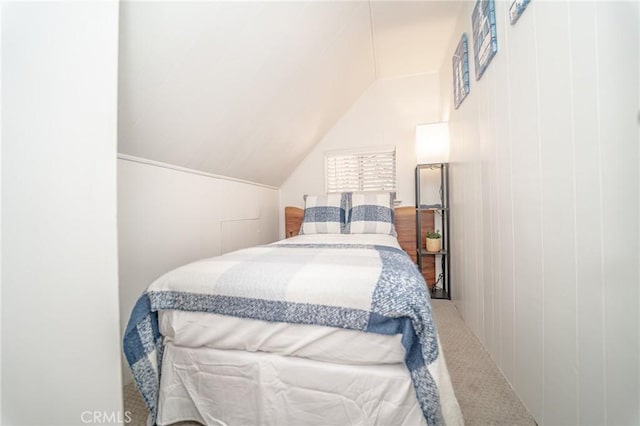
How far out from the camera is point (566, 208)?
32.0 inches

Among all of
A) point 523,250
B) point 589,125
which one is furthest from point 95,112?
point 523,250

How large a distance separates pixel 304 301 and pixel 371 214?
1613 millimetres

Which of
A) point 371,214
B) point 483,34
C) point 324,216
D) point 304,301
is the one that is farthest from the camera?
point 324,216

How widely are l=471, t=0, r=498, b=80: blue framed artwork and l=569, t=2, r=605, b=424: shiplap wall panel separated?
633 millimetres

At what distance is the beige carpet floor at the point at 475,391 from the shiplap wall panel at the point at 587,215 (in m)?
0.38

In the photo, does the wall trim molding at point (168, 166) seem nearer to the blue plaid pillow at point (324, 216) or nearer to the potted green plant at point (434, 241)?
the blue plaid pillow at point (324, 216)

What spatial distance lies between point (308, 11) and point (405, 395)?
1978 mm

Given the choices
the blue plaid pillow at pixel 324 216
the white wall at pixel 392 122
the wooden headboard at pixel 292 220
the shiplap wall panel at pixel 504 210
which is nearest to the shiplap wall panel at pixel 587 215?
the shiplap wall panel at pixel 504 210

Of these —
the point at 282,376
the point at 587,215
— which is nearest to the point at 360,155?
the point at 587,215

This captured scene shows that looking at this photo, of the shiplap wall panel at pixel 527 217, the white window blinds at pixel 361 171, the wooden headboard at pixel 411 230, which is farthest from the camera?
the white window blinds at pixel 361 171

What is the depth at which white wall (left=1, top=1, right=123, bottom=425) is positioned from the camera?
31.2 inches

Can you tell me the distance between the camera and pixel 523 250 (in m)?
1.08

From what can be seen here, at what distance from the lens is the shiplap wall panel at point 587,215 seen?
0.70 m

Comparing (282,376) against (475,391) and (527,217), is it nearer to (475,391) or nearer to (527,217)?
(475,391)
